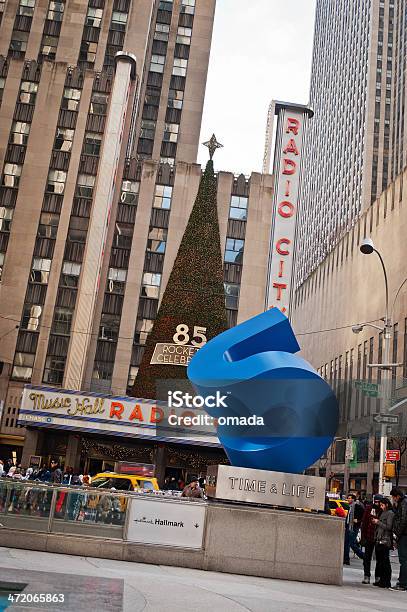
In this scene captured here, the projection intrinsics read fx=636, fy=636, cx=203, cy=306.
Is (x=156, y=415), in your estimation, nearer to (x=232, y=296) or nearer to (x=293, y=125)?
(x=232, y=296)

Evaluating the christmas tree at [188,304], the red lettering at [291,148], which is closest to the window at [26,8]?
the red lettering at [291,148]

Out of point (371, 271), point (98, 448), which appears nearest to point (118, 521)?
point (98, 448)

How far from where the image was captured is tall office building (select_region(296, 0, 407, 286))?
364 ft

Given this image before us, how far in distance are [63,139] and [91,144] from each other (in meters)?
2.57

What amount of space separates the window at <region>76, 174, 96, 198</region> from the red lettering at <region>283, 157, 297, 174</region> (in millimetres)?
19603

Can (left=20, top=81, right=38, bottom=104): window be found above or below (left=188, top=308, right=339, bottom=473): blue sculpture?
above

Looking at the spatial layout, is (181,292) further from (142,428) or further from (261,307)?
(261,307)

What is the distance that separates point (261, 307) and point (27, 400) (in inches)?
1012

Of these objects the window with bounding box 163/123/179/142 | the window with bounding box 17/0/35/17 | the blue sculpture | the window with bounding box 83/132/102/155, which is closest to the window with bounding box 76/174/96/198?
the window with bounding box 83/132/102/155

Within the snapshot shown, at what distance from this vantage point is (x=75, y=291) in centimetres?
5569

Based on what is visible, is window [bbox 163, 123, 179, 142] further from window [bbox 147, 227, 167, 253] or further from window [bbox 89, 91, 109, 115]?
window [bbox 147, 227, 167, 253]

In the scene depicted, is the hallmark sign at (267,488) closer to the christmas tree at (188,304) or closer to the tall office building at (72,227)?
the christmas tree at (188,304)

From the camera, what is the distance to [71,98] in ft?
195

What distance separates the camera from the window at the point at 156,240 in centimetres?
5872
